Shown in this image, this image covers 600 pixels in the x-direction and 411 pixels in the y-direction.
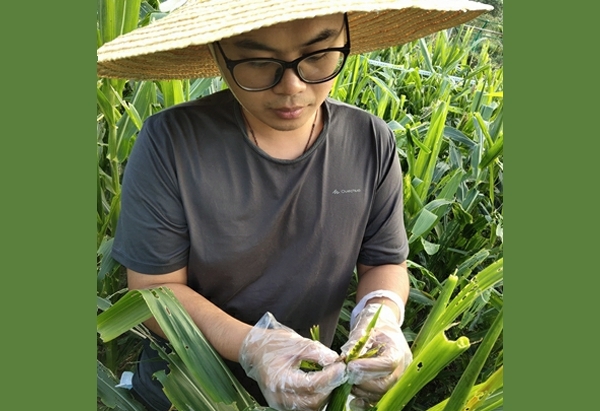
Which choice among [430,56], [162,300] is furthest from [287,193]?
[430,56]

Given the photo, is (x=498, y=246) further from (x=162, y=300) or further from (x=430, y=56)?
(x=162, y=300)

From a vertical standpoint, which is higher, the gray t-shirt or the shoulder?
the shoulder

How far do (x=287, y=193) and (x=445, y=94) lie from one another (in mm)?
501

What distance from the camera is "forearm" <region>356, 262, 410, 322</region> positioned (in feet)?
3.18

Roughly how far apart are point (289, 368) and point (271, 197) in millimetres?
218

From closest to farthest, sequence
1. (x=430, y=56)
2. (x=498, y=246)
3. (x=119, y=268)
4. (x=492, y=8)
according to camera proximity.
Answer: (x=492, y=8) < (x=119, y=268) < (x=498, y=246) < (x=430, y=56)

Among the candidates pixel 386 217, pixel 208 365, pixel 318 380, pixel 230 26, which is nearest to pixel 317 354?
pixel 318 380

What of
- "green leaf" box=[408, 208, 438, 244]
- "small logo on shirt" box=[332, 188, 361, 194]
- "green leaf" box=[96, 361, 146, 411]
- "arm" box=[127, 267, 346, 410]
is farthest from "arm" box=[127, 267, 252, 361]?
"green leaf" box=[408, 208, 438, 244]

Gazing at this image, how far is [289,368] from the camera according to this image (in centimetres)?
80

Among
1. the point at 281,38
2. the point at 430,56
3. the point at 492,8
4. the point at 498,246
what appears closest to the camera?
the point at 281,38

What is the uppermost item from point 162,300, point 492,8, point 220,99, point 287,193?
point 492,8

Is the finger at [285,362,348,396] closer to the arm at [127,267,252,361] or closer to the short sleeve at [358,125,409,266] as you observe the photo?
the arm at [127,267,252,361]

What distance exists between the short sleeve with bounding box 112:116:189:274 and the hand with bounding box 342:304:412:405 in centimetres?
26

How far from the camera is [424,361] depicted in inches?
30.5
